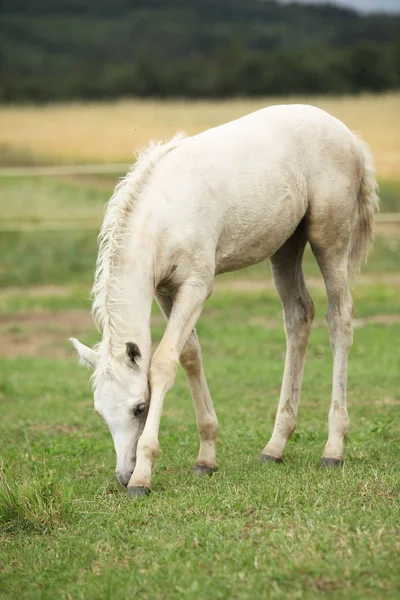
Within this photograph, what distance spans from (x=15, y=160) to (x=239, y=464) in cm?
1923

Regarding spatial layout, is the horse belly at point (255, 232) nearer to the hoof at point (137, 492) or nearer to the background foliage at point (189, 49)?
the hoof at point (137, 492)

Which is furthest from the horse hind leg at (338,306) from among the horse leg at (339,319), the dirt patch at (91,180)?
the dirt patch at (91,180)

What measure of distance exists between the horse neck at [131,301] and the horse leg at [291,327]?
1.35m

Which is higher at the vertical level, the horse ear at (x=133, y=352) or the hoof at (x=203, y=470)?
the horse ear at (x=133, y=352)

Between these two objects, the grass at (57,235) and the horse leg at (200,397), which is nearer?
the horse leg at (200,397)

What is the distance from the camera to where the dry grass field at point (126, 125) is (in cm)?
Answer: 2422

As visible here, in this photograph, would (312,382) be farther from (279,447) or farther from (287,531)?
(287,531)

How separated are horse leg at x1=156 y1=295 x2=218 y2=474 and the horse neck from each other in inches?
20.0

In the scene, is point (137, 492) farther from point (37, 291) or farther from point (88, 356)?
point (37, 291)

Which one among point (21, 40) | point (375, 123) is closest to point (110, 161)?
point (375, 123)

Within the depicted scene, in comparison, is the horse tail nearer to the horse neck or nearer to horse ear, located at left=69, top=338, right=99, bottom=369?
the horse neck

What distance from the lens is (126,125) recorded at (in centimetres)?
2655

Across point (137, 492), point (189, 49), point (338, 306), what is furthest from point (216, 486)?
point (189, 49)

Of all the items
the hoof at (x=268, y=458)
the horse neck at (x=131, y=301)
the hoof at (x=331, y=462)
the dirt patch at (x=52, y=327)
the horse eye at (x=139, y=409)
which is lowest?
the dirt patch at (x=52, y=327)
